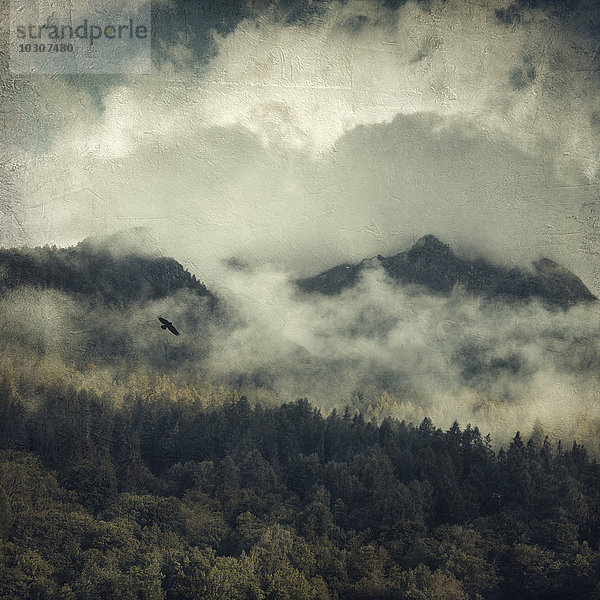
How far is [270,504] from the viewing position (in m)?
10.7

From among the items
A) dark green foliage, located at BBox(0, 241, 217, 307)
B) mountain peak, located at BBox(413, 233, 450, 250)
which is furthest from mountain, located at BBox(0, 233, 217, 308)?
mountain peak, located at BBox(413, 233, 450, 250)

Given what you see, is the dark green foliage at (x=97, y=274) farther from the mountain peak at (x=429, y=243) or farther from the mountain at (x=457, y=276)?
the mountain peak at (x=429, y=243)

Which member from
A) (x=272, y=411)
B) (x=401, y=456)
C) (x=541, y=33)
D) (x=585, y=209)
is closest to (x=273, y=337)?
(x=272, y=411)

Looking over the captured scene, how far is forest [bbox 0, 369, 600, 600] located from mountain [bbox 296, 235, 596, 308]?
6.84 ft

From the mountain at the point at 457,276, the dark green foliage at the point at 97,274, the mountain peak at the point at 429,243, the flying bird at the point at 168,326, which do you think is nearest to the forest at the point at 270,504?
the dark green foliage at the point at 97,274

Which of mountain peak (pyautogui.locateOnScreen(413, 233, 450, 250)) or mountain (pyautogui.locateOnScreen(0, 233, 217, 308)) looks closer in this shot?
mountain (pyautogui.locateOnScreen(0, 233, 217, 308))

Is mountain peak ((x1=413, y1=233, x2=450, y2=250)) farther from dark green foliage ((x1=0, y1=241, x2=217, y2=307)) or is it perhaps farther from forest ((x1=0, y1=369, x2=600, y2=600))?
dark green foliage ((x1=0, y1=241, x2=217, y2=307))

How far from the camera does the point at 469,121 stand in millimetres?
9000

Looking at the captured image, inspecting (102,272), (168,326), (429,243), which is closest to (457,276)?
(429,243)

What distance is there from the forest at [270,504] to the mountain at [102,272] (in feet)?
4.67

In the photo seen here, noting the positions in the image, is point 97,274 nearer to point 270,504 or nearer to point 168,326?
point 168,326

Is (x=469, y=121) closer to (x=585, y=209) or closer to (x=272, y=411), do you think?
(x=585, y=209)

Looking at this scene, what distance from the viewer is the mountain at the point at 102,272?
9.27 meters

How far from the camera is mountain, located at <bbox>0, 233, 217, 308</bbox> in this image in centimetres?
927
